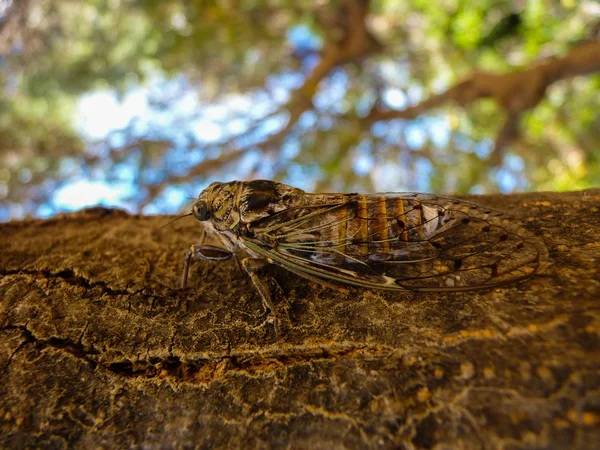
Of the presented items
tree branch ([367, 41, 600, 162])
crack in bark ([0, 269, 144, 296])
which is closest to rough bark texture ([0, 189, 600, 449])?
crack in bark ([0, 269, 144, 296])

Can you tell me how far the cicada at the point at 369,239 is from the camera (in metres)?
0.95

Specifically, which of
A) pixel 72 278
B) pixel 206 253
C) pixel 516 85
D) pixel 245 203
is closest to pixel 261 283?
pixel 206 253

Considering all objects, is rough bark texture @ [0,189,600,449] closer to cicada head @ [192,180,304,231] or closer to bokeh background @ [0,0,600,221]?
cicada head @ [192,180,304,231]

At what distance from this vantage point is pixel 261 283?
1068mm

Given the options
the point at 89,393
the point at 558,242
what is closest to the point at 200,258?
the point at 89,393

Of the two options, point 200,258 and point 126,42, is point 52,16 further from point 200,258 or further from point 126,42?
point 200,258

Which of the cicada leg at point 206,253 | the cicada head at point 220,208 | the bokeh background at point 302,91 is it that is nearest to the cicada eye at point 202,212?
the cicada head at point 220,208

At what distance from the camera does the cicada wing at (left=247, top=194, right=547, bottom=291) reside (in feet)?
3.07

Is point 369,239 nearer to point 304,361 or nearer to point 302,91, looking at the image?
point 304,361

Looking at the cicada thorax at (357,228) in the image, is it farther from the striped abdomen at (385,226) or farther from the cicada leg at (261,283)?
the cicada leg at (261,283)

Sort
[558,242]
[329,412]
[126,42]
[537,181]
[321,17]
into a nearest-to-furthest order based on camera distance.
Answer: [329,412]
[558,242]
[126,42]
[537,181]
[321,17]

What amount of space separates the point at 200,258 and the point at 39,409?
529 millimetres

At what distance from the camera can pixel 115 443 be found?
0.75 metres

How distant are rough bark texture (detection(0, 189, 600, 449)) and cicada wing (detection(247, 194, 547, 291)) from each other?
5 centimetres
